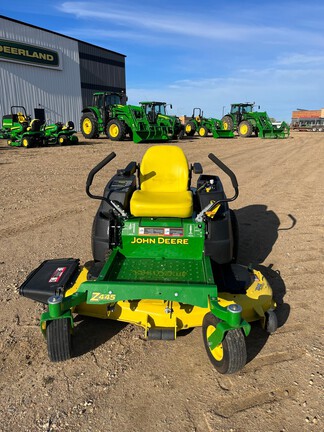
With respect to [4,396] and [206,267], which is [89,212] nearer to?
[206,267]

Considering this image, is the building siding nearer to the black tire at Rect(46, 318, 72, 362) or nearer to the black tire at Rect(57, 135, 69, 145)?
the black tire at Rect(57, 135, 69, 145)

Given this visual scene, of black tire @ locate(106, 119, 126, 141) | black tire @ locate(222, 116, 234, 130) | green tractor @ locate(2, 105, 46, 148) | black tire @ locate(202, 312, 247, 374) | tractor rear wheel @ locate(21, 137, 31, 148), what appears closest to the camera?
black tire @ locate(202, 312, 247, 374)

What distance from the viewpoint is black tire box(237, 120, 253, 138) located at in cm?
2098

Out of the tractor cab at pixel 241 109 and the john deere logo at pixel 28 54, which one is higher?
the john deere logo at pixel 28 54

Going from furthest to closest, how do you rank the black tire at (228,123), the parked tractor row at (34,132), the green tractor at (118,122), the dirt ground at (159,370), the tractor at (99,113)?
the black tire at (228,123)
the tractor at (99,113)
the green tractor at (118,122)
the parked tractor row at (34,132)
the dirt ground at (159,370)

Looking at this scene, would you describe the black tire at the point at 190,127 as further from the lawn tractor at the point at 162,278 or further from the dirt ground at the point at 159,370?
the lawn tractor at the point at 162,278

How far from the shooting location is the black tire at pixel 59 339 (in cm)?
215

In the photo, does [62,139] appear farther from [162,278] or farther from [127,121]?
[162,278]

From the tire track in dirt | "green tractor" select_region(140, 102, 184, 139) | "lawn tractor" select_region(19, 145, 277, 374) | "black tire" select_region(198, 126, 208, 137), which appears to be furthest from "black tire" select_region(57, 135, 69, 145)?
"lawn tractor" select_region(19, 145, 277, 374)

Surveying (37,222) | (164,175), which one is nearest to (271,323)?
(164,175)

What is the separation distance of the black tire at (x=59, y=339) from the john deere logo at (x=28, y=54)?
2339 cm

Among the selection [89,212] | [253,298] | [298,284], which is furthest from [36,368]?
[89,212]

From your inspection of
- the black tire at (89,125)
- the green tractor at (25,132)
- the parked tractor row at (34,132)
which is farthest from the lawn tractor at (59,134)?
the black tire at (89,125)

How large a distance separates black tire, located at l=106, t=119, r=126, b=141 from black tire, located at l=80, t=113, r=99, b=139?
73cm
